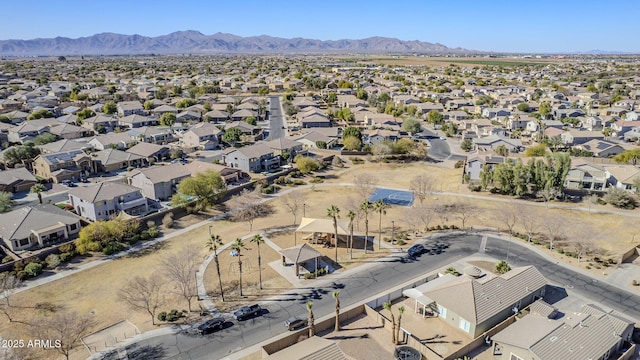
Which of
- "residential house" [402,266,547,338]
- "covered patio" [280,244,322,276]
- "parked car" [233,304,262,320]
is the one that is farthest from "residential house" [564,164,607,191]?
"parked car" [233,304,262,320]

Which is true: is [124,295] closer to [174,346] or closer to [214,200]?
[174,346]

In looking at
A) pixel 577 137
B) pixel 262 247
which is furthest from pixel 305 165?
pixel 577 137

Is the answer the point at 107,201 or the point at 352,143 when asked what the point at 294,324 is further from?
the point at 352,143

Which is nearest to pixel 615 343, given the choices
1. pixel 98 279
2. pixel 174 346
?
pixel 174 346

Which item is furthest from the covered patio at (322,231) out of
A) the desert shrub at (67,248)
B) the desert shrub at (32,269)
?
the desert shrub at (32,269)

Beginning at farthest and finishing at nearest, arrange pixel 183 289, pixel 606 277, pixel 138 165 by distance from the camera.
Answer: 1. pixel 138 165
2. pixel 606 277
3. pixel 183 289
